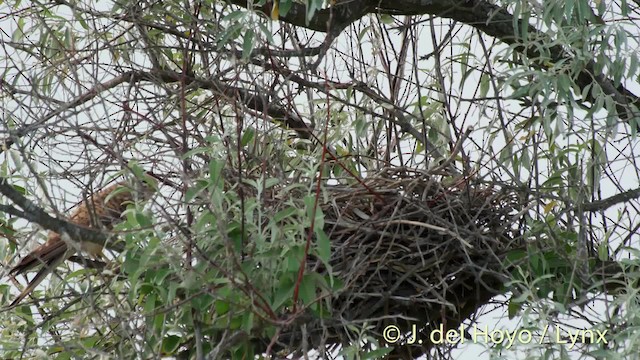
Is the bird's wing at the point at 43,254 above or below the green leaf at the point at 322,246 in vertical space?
above

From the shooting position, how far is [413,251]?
11.5 feet

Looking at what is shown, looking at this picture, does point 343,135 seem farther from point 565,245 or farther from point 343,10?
point 565,245

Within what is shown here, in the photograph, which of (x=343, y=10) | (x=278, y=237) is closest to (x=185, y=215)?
(x=278, y=237)

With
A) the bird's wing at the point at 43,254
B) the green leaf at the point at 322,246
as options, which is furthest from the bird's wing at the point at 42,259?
the green leaf at the point at 322,246

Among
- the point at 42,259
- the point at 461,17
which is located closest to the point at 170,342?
the point at 42,259

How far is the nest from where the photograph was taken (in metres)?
3.40

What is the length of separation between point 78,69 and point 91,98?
31 cm

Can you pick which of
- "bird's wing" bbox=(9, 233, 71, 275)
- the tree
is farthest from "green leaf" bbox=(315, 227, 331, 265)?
"bird's wing" bbox=(9, 233, 71, 275)

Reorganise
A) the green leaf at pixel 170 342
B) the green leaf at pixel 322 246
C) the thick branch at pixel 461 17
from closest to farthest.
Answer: the green leaf at pixel 322 246 < the green leaf at pixel 170 342 < the thick branch at pixel 461 17

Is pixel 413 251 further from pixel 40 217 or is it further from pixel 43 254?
pixel 43 254

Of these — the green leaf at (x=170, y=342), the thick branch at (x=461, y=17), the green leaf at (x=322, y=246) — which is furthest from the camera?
the thick branch at (x=461, y=17)

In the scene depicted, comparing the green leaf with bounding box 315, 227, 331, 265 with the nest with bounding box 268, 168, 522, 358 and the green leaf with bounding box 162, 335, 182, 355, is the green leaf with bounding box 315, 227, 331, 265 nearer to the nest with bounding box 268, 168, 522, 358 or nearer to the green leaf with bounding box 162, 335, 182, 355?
the nest with bounding box 268, 168, 522, 358

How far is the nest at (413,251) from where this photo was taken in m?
3.40

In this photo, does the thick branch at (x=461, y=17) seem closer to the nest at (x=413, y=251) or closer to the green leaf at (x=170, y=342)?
the nest at (x=413, y=251)
